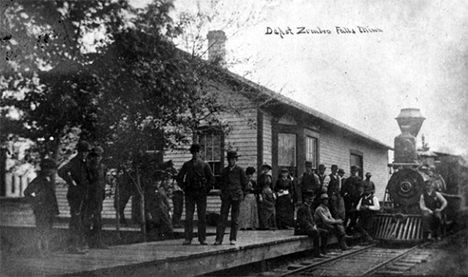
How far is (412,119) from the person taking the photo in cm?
1580

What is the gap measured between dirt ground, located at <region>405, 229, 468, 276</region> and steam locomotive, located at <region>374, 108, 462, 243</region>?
1.87 feet

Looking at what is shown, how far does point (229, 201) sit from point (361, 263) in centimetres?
309

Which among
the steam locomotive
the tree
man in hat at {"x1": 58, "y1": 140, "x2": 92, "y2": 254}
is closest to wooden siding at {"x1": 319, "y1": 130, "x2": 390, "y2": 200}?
the steam locomotive

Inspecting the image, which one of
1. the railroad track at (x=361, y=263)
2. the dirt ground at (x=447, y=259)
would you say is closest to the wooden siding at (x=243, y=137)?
the railroad track at (x=361, y=263)

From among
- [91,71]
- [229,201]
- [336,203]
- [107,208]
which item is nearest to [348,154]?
[336,203]

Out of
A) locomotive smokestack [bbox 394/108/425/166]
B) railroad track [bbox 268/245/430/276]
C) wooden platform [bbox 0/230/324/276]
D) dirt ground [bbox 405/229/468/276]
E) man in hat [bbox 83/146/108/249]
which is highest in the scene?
locomotive smokestack [bbox 394/108/425/166]

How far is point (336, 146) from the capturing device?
20.8 metres

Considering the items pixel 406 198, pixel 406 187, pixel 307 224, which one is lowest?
pixel 307 224

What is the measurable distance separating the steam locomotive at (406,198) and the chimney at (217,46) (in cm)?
537

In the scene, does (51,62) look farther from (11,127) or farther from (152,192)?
(152,192)

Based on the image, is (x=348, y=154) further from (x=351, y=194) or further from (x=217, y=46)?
(x=217, y=46)

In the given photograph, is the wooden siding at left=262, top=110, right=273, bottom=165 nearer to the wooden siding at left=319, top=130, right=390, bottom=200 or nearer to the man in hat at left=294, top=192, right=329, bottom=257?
the wooden siding at left=319, top=130, right=390, bottom=200

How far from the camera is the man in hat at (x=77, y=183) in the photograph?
770 cm

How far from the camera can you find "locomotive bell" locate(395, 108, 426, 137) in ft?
51.3
